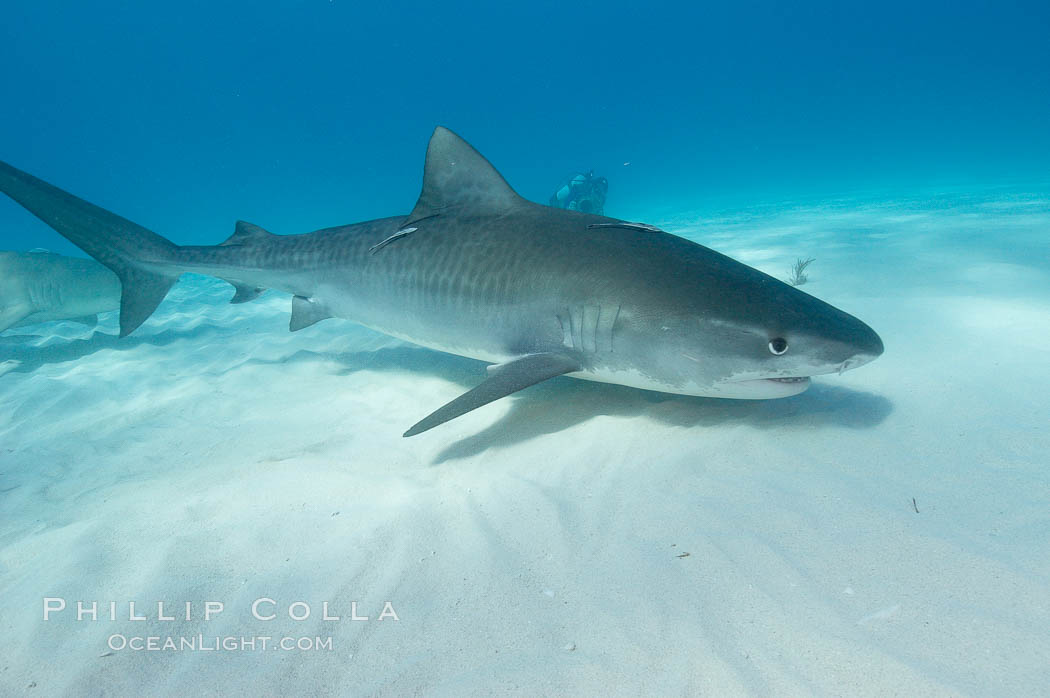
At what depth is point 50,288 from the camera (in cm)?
823

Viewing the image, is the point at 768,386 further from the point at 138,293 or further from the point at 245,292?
the point at 138,293

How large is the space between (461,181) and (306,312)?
8.20ft

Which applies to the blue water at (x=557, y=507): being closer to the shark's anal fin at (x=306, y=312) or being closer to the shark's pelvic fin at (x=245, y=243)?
the shark's anal fin at (x=306, y=312)

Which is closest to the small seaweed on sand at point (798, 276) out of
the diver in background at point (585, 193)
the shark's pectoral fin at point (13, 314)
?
the diver in background at point (585, 193)

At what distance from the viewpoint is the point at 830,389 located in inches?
125

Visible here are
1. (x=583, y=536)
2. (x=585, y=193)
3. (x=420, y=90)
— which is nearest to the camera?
(x=583, y=536)

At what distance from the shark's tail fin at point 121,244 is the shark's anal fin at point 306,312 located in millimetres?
1725

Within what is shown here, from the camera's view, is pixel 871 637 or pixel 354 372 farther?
pixel 354 372

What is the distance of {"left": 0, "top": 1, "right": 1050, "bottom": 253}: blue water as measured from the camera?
76.6m

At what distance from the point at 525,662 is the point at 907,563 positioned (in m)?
1.44

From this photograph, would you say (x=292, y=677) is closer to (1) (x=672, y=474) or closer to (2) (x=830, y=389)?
(1) (x=672, y=474)

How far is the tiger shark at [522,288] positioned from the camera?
2646 mm

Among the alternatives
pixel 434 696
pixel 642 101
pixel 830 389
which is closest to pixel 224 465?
pixel 434 696

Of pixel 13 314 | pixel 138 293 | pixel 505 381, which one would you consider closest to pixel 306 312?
pixel 138 293
